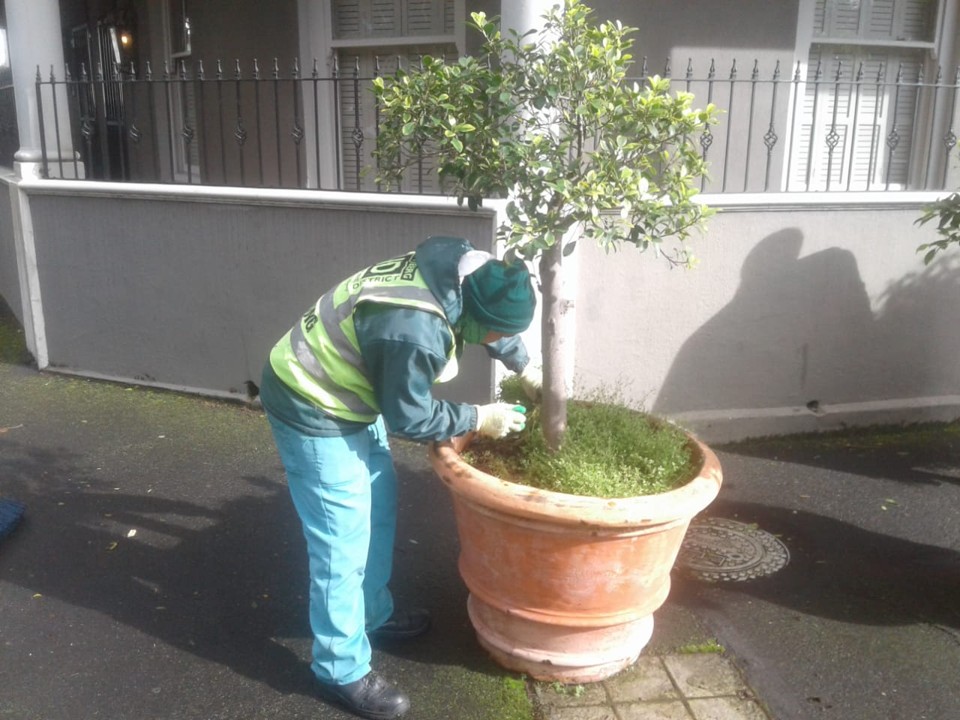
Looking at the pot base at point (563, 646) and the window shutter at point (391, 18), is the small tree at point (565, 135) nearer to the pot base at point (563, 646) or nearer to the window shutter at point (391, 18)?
the pot base at point (563, 646)

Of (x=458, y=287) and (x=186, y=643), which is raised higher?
(x=458, y=287)

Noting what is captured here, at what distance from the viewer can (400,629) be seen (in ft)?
11.7

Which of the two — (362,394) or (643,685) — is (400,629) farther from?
(362,394)

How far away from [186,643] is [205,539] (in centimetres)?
87

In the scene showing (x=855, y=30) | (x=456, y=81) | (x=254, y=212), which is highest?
(x=855, y=30)

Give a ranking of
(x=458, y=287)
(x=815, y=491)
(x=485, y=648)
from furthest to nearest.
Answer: (x=815, y=491) < (x=485, y=648) < (x=458, y=287)

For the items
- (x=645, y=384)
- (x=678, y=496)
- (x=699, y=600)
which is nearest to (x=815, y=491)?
(x=645, y=384)

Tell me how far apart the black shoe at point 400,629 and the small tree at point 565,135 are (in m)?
1.50

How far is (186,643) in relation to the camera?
3602 millimetres

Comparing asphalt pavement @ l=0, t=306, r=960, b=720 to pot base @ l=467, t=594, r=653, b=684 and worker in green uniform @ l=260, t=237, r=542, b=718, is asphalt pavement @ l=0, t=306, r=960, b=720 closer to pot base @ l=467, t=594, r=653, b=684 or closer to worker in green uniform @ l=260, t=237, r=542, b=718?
pot base @ l=467, t=594, r=653, b=684

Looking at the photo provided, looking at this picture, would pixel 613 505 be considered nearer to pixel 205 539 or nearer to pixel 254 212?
pixel 205 539

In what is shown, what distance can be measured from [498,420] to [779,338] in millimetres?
3021

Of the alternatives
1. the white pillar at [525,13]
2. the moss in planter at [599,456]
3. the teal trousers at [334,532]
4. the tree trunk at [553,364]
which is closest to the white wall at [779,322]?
the white pillar at [525,13]

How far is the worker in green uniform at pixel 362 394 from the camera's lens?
281 cm
